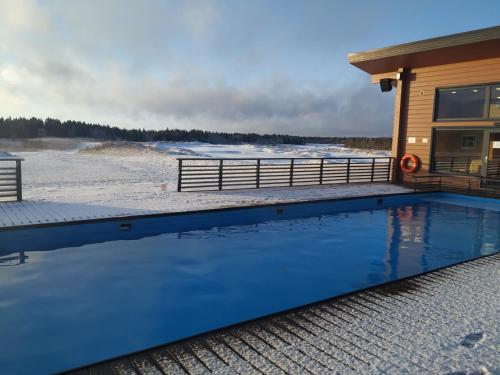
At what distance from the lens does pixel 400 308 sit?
3.18m

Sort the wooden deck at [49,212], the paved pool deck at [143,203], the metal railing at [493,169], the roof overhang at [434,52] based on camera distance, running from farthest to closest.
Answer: the metal railing at [493,169] → the roof overhang at [434,52] → the paved pool deck at [143,203] → the wooden deck at [49,212]

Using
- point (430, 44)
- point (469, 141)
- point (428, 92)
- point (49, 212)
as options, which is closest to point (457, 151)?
point (469, 141)

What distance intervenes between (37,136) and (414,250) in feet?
194

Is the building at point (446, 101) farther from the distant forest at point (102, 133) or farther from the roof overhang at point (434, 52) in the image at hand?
the distant forest at point (102, 133)

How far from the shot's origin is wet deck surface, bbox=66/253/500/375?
7.44ft

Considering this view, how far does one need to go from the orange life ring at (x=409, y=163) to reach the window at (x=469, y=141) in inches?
54.0

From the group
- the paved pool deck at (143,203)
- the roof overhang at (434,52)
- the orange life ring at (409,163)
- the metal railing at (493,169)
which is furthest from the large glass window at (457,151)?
the roof overhang at (434,52)

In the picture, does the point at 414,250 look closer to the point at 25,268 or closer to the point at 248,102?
the point at 25,268

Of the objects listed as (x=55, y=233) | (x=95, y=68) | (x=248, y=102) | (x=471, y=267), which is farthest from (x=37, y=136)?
(x=471, y=267)

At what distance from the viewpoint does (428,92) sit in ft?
36.8

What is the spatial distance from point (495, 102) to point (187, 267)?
9508 mm

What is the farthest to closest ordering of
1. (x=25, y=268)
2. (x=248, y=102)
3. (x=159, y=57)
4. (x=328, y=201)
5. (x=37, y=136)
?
(x=37, y=136) → (x=248, y=102) → (x=159, y=57) → (x=328, y=201) → (x=25, y=268)

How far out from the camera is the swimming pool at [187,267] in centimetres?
322

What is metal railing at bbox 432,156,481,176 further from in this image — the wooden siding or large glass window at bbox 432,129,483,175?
the wooden siding
